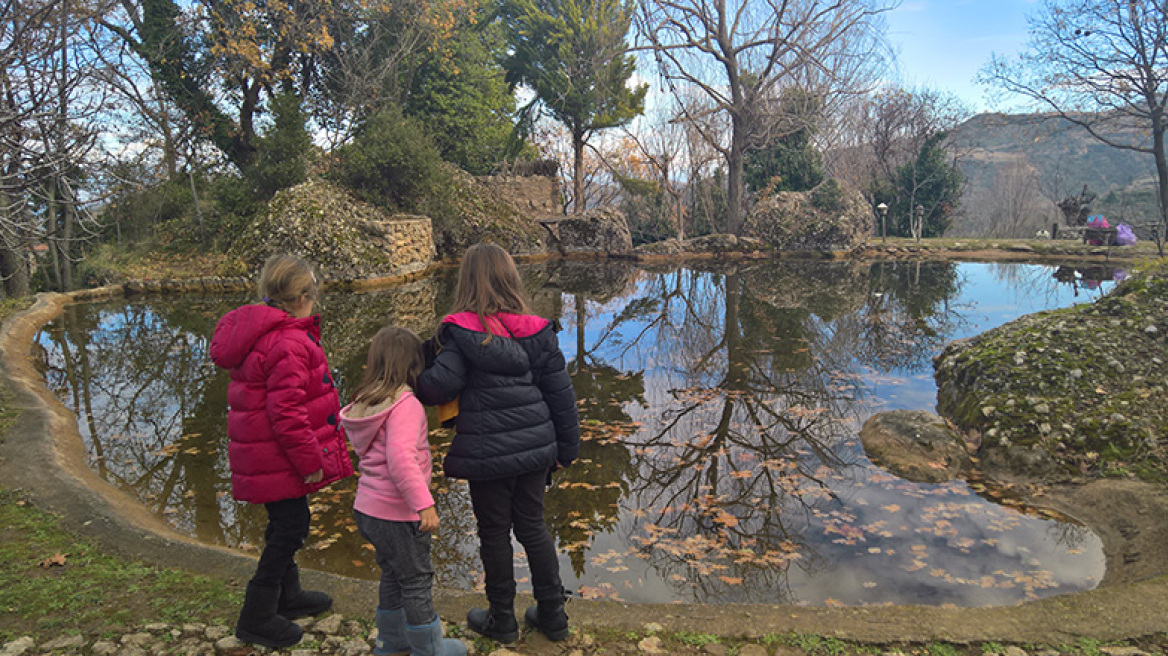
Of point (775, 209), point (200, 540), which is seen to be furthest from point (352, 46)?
point (200, 540)

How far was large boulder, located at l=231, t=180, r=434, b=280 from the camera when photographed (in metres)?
15.2

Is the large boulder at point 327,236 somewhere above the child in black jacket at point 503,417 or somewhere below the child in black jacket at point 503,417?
above

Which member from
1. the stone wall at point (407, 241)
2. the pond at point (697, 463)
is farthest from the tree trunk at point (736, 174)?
the pond at point (697, 463)

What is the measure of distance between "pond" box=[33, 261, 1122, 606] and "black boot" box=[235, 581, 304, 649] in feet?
3.57

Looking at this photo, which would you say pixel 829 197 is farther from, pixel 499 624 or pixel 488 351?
pixel 499 624

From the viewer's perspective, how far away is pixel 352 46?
791 inches

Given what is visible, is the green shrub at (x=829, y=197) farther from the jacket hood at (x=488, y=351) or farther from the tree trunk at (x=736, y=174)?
the jacket hood at (x=488, y=351)

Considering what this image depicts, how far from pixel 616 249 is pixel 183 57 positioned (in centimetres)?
1400

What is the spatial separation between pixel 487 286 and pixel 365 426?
718 mm

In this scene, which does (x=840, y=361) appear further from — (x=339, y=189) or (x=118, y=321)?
(x=339, y=189)

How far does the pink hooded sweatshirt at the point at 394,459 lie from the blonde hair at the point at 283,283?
21.9 inches

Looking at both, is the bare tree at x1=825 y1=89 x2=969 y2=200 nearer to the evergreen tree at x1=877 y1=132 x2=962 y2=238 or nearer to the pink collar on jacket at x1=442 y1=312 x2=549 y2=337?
the evergreen tree at x1=877 y1=132 x2=962 y2=238

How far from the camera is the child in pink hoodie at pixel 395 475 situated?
98.7 inches

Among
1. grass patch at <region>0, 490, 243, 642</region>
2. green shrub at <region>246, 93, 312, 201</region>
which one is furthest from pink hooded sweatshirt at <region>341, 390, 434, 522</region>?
green shrub at <region>246, 93, 312, 201</region>
